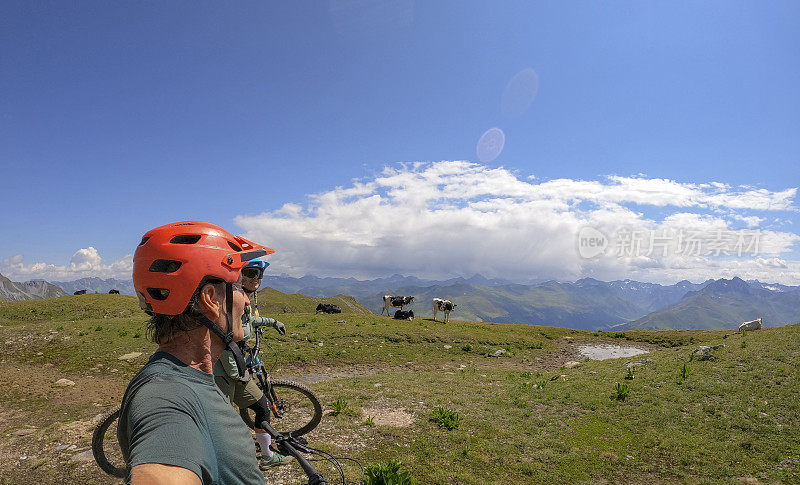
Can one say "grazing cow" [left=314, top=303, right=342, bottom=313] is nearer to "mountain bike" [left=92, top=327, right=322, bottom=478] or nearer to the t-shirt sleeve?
"mountain bike" [left=92, top=327, right=322, bottom=478]

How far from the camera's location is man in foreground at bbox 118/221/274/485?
217cm

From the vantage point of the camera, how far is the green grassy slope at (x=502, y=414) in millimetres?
8688

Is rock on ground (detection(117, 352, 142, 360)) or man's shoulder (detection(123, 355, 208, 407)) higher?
man's shoulder (detection(123, 355, 208, 407))

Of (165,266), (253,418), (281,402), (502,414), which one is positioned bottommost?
(502,414)

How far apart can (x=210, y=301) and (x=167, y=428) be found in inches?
58.9

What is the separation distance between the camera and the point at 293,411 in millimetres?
11312

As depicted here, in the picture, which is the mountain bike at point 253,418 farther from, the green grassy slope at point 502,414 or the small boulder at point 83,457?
the green grassy slope at point 502,414

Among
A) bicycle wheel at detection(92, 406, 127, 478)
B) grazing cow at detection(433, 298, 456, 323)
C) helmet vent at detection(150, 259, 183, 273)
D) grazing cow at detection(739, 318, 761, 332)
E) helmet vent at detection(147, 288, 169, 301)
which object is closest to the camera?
helmet vent at detection(147, 288, 169, 301)

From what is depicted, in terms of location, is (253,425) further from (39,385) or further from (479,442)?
(39,385)

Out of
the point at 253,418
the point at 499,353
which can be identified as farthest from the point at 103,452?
the point at 499,353

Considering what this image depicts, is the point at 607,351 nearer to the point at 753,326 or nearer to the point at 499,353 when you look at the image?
the point at 753,326

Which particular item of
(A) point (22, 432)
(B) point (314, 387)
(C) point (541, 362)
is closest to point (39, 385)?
(A) point (22, 432)

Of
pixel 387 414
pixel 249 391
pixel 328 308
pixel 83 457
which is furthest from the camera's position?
pixel 328 308

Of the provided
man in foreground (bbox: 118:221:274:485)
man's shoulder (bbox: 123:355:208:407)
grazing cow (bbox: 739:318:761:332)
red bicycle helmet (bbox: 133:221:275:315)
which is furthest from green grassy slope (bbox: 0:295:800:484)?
grazing cow (bbox: 739:318:761:332)
